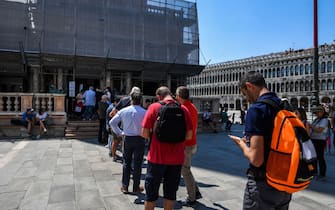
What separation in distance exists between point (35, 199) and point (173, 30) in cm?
2069

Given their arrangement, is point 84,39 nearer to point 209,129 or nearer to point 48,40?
point 48,40

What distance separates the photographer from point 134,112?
4.52 meters

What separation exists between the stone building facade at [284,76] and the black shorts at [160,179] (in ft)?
165

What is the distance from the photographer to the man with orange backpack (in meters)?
2.06

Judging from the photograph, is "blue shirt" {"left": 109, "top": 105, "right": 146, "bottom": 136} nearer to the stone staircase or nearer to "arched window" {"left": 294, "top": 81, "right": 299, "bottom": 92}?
the stone staircase

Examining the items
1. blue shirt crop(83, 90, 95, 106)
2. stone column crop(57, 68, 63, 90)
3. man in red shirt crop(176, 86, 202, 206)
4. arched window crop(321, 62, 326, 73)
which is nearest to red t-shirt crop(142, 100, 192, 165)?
man in red shirt crop(176, 86, 202, 206)

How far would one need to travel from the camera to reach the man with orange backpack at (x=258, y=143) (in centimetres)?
206

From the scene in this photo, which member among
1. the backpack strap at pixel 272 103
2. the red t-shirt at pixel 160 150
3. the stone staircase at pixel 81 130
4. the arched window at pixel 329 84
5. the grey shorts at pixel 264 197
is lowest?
the stone staircase at pixel 81 130

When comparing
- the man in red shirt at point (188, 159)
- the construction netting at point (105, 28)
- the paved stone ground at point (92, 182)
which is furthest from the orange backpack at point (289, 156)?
the construction netting at point (105, 28)

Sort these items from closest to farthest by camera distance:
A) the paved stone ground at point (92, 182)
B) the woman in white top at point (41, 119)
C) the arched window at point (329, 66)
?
the paved stone ground at point (92, 182)
the woman in white top at point (41, 119)
the arched window at point (329, 66)

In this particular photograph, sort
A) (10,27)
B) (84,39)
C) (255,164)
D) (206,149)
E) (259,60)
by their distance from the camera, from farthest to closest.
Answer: (259,60) → (84,39) → (10,27) → (206,149) → (255,164)

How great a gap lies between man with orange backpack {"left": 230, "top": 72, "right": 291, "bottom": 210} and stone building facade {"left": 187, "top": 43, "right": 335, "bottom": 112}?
168 feet

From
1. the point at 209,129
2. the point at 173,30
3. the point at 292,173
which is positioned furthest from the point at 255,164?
the point at 173,30

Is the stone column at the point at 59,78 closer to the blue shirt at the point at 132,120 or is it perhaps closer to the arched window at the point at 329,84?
the blue shirt at the point at 132,120
